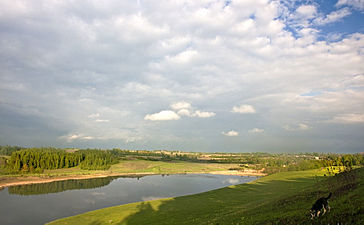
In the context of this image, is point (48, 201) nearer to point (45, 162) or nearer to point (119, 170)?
point (45, 162)

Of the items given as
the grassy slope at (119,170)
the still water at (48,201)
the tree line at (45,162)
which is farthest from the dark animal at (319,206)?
the tree line at (45,162)

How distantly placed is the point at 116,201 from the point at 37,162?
8351cm

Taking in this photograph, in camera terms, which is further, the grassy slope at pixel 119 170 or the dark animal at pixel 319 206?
the grassy slope at pixel 119 170

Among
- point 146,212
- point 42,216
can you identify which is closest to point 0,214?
point 42,216

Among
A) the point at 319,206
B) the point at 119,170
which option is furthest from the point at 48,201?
the point at 119,170

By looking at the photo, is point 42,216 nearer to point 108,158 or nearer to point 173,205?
point 173,205

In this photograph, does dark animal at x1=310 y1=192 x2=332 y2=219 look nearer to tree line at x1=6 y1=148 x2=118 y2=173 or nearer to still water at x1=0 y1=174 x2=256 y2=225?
still water at x1=0 y1=174 x2=256 y2=225

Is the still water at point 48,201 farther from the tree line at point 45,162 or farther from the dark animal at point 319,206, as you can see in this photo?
the dark animal at point 319,206

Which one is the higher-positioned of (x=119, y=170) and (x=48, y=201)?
(x=48, y=201)

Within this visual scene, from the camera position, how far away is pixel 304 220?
41.9 ft

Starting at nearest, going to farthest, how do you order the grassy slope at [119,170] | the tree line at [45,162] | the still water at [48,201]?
the still water at [48,201], the grassy slope at [119,170], the tree line at [45,162]

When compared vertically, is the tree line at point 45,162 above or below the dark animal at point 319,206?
below

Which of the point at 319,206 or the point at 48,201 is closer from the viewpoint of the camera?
the point at 319,206

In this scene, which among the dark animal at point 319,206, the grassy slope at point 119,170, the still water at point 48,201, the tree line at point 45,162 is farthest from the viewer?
the tree line at point 45,162
